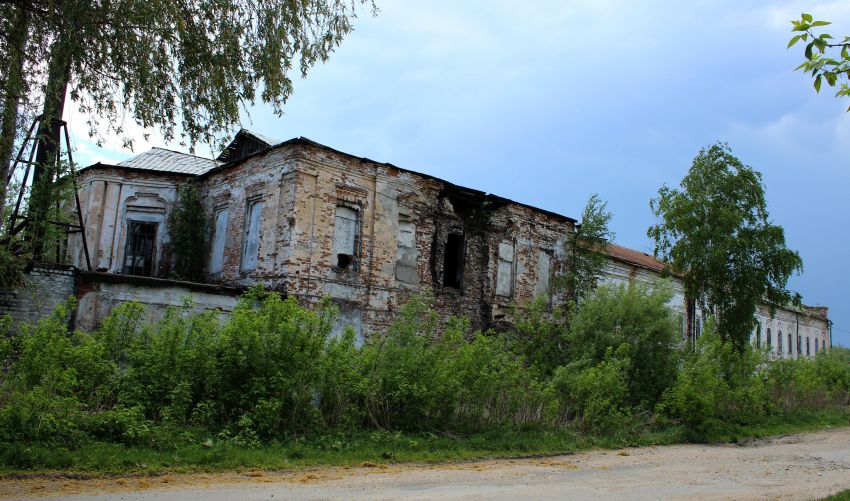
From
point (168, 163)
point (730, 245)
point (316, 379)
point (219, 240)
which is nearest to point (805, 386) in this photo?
point (730, 245)

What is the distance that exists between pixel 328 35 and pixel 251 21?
3.20 ft

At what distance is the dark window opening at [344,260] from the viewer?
18.8 m

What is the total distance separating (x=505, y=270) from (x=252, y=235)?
879 cm

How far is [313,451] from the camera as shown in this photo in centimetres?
962

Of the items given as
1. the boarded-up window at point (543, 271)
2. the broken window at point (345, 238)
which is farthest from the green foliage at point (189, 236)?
the boarded-up window at point (543, 271)

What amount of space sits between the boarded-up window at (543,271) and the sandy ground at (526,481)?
11.0 meters

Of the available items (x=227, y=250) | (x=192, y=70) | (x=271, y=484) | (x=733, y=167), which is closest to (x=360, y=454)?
(x=271, y=484)

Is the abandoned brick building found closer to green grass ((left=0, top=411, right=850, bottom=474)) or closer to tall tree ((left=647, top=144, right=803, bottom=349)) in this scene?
tall tree ((left=647, top=144, right=803, bottom=349))

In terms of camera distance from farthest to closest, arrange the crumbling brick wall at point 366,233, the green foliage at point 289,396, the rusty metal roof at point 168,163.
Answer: the rusty metal roof at point 168,163 < the crumbling brick wall at point 366,233 < the green foliage at point 289,396

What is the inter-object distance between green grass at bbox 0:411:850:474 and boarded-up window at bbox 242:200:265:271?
31.6 ft

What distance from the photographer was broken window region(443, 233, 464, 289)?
22.1m

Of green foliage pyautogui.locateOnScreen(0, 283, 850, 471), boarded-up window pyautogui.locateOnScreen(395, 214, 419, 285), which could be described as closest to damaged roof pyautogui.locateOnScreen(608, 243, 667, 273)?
boarded-up window pyautogui.locateOnScreen(395, 214, 419, 285)

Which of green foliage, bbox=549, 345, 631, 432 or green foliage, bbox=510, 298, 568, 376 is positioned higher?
green foliage, bbox=510, 298, 568, 376

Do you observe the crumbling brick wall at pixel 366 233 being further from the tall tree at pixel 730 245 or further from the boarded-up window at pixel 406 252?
the tall tree at pixel 730 245
